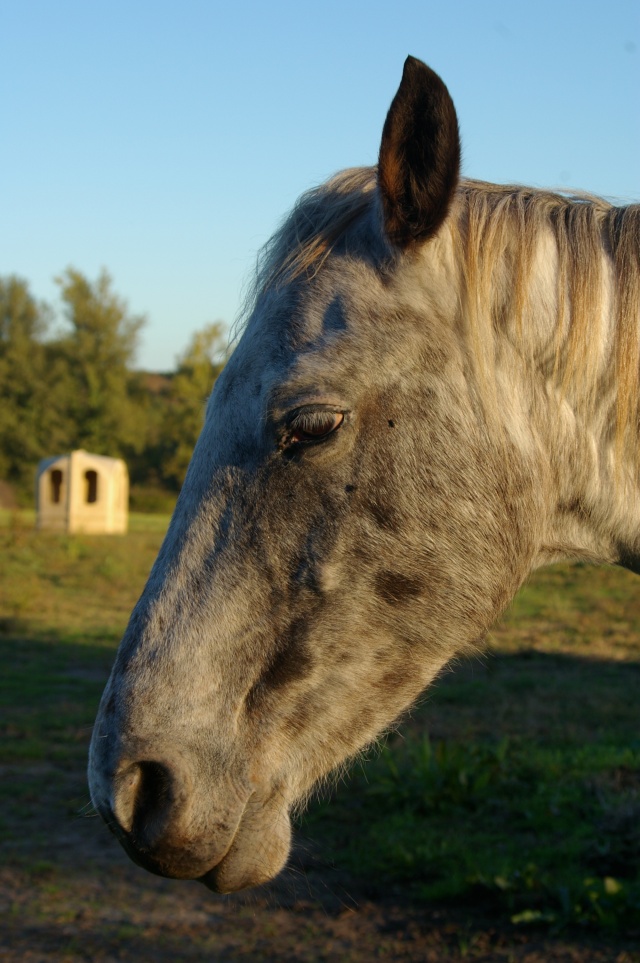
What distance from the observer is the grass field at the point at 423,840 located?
376cm

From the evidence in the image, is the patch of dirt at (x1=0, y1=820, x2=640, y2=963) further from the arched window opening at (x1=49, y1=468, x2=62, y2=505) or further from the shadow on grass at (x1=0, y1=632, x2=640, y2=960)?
the arched window opening at (x1=49, y1=468, x2=62, y2=505)

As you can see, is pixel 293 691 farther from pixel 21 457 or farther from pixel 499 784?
pixel 21 457

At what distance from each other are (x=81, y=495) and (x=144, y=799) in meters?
26.3

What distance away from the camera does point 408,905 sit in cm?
407

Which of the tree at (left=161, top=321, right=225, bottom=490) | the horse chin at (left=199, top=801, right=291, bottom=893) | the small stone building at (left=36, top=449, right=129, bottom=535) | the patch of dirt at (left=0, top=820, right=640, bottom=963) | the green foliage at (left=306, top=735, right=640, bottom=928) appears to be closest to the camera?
the horse chin at (left=199, top=801, right=291, bottom=893)

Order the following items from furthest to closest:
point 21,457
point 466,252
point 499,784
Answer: point 21,457 < point 499,784 < point 466,252

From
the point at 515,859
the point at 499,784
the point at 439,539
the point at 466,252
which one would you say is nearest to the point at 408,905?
the point at 515,859

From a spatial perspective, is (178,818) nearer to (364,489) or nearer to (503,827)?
(364,489)

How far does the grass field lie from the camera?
3760mm

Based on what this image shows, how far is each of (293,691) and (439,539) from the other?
447mm

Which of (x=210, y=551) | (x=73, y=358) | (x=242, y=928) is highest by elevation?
(x=73, y=358)

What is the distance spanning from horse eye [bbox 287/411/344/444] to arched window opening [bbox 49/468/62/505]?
2687 cm

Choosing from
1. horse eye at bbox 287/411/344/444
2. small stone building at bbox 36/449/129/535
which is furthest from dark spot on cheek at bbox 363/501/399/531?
small stone building at bbox 36/449/129/535

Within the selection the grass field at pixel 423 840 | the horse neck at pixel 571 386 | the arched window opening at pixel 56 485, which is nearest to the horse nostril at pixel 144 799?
the grass field at pixel 423 840
